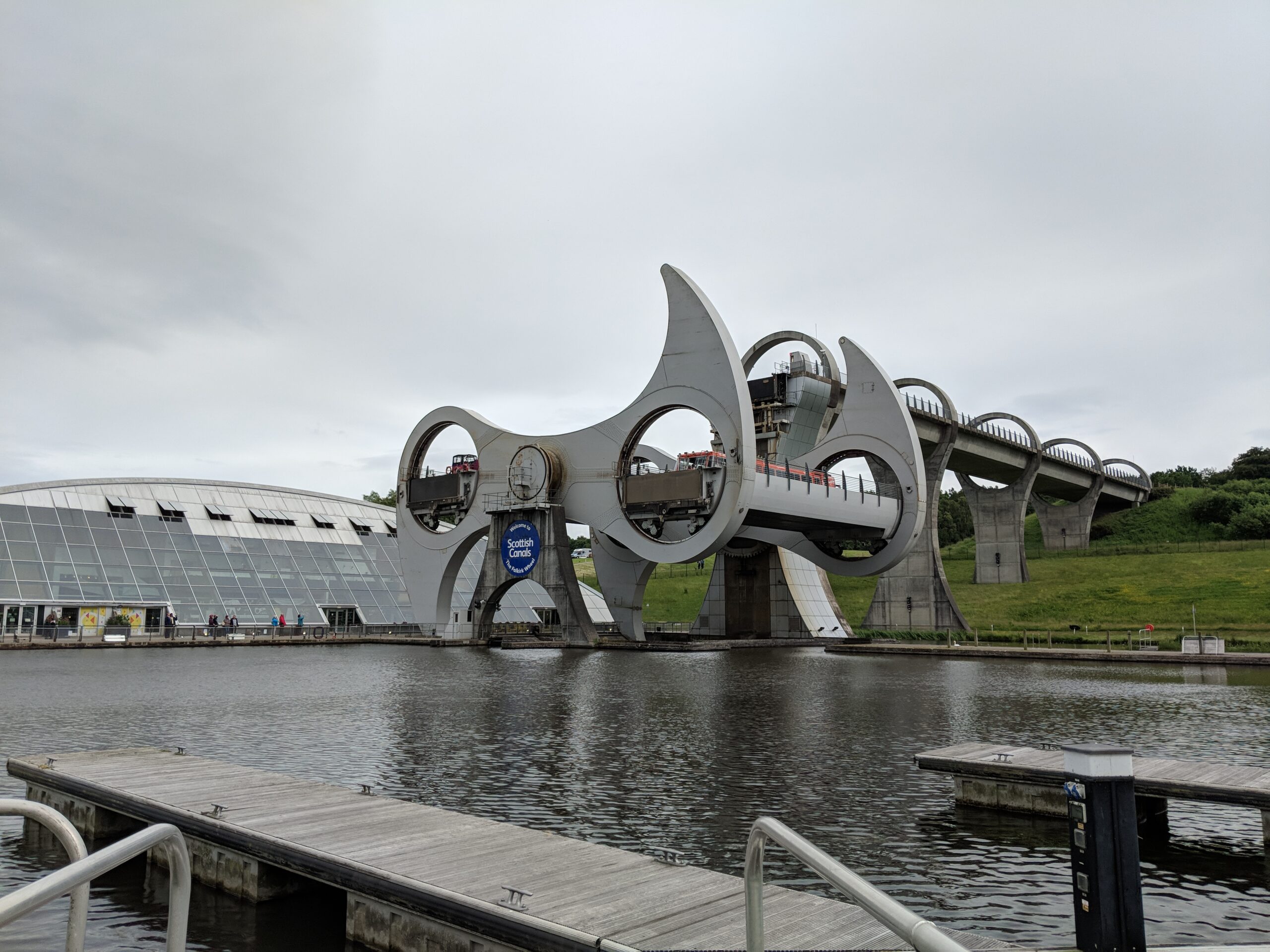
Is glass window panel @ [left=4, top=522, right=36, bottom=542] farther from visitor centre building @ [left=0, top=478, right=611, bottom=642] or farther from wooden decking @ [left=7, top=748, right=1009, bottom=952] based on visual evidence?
wooden decking @ [left=7, top=748, right=1009, bottom=952]

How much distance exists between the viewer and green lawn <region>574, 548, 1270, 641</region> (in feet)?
176

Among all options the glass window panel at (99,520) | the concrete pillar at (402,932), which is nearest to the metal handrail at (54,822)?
the concrete pillar at (402,932)

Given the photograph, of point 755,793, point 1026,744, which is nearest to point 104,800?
point 755,793

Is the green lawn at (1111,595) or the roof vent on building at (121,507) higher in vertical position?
the roof vent on building at (121,507)

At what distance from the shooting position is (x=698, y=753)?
52.1ft

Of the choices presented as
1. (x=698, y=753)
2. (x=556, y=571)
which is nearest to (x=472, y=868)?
(x=698, y=753)

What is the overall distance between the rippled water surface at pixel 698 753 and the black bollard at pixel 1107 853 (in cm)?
146

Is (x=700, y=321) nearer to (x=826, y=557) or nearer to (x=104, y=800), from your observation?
(x=826, y=557)

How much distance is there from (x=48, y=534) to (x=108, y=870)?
56.9 m

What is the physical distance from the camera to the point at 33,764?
Result: 1247 centimetres

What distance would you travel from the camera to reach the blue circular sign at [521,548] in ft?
165

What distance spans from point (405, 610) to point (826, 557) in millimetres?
26240

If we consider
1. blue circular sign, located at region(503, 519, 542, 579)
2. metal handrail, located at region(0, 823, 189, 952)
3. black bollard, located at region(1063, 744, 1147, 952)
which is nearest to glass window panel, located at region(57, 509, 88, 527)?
blue circular sign, located at region(503, 519, 542, 579)

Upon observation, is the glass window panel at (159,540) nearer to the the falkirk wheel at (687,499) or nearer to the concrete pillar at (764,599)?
the the falkirk wheel at (687,499)
